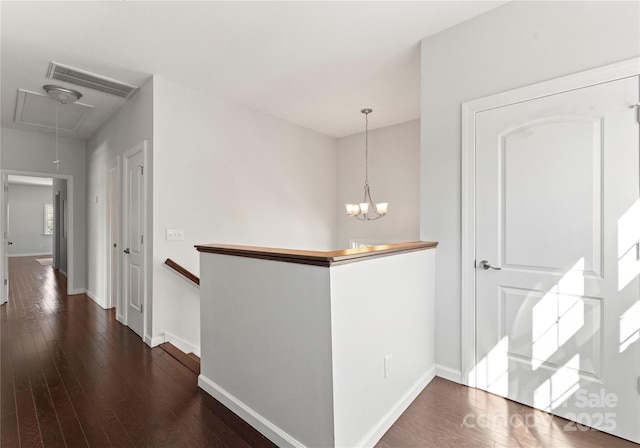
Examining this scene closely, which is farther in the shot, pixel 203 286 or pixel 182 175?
pixel 182 175

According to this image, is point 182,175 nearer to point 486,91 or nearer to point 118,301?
point 118,301

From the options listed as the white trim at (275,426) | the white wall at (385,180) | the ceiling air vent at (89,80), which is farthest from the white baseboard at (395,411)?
the ceiling air vent at (89,80)

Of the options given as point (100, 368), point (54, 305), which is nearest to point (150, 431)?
point (100, 368)

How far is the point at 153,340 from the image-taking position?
125 inches

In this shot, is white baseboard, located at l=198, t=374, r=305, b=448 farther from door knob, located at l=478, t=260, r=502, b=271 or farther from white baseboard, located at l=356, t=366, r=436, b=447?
door knob, located at l=478, t=260, r=502, b=271

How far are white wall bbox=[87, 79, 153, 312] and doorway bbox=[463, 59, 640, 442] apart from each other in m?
3.16

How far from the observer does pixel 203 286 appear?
2.32m

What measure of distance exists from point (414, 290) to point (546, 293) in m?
0.83

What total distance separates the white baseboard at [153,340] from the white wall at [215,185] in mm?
16

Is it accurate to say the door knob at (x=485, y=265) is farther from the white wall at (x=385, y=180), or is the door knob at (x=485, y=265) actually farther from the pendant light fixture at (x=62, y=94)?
the pendant light fixture at (x=62, y=94)

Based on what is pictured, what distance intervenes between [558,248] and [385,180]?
3.18m

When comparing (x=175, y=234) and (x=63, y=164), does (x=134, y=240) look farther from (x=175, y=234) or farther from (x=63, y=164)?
(x=63, y=164)

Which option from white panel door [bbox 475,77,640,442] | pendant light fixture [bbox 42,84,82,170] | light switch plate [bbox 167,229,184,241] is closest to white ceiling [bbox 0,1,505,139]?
pendant light fixture [bbox 42,84,82,170]

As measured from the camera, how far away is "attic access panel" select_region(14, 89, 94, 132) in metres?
3.68
